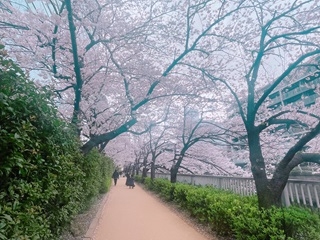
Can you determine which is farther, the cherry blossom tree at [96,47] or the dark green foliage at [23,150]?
the cherry blossom tree at [96,47]

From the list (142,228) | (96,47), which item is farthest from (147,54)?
(142,228)

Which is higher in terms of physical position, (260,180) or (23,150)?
(260,180)

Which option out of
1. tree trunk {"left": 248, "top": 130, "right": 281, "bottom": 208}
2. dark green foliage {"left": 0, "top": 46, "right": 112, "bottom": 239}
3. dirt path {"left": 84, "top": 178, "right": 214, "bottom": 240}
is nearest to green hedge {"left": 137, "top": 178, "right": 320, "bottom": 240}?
tree trunk {"left": 248, "top": 130, "right": 281, "bottom": 208}

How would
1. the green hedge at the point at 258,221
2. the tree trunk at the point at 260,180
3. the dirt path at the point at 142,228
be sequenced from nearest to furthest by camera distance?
the green hedge at the point at 258,221, the tree trunk at the point at 260,180, the dirt path at the point at 142,228

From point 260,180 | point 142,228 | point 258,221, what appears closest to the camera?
point 258,221

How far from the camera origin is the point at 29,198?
2.07 meters

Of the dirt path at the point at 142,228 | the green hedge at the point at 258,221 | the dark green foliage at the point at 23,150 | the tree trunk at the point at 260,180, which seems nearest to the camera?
the dark green foliage at the point at 23,150

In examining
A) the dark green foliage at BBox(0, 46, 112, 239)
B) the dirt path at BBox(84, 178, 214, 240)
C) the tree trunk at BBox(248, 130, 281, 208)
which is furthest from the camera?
the dirt path at BBox(84, 178, 214, 240)

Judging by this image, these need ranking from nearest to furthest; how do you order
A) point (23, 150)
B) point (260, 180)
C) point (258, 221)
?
1. point (23, 150)
2. point (258, 221)
3. point (260, 180)

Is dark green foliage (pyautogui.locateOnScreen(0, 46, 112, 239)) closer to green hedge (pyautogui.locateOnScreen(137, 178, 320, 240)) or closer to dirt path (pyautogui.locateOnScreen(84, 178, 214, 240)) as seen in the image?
dirt path (pyautogui.locateOnScreen(84, 178, 214, 240))

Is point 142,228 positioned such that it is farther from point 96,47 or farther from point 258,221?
point 96,47

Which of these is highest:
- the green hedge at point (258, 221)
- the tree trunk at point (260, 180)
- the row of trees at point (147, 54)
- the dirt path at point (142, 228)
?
the row of trees at point (147, 54)

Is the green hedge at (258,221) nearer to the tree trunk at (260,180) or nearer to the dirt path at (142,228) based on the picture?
the tree trunk at (260,180)

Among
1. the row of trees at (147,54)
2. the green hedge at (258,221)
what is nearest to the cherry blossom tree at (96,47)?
the row of trees at (147,54)
